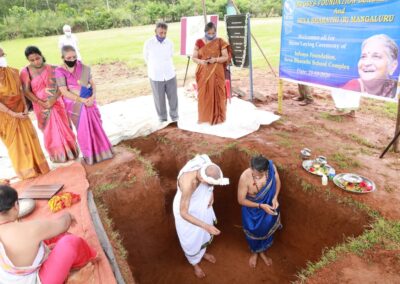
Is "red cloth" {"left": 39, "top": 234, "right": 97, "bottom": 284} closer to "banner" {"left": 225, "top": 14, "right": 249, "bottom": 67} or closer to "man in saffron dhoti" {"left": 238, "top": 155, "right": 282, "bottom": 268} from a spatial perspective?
"man in saffron dhoti" {"left": 238, "top": 155, "right": 282, "bottom": 268}

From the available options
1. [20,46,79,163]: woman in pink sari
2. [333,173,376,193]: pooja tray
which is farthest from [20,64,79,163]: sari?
[333,173,376,193]: pooja tray

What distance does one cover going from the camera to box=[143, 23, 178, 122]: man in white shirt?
5.31 m

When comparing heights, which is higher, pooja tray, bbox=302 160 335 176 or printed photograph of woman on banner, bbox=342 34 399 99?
printed photograph of woman on banner, bbox=342 34 399 99

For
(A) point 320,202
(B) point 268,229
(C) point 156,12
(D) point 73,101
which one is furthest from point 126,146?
(C) point 156,12

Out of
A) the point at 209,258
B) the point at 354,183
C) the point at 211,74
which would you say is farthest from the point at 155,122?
the point at 354,183

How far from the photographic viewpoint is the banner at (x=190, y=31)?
7.70m

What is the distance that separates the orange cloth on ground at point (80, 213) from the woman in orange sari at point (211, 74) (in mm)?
2584

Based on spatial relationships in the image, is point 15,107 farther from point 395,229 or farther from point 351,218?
point 395,229

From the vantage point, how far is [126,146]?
16.4ft

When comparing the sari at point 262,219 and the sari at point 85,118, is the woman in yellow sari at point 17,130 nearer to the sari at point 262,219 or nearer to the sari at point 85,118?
the sari at point 85,118

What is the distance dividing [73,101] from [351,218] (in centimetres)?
397

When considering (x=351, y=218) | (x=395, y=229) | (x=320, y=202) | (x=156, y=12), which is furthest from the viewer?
(x=156, y=12)

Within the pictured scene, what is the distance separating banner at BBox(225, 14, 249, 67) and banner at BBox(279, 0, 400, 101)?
1.19 meters

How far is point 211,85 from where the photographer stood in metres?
5.38
